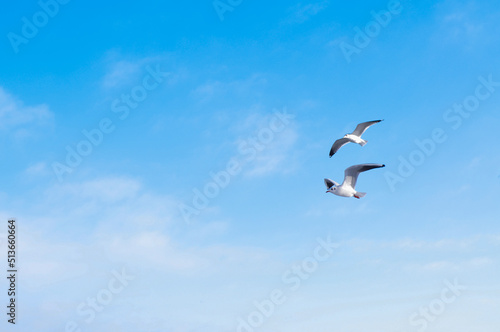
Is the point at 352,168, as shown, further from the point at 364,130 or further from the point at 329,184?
the point at 364,130

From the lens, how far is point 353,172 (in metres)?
35.1

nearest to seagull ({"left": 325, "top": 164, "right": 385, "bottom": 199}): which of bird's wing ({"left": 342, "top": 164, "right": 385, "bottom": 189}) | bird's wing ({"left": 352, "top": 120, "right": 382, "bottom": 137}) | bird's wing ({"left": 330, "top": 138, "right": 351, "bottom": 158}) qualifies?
bird's wing ({"left": 342, "top": 164, "right": 385, "bottom": 189})

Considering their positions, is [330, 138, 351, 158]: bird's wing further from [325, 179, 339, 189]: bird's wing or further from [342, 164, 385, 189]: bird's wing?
[342, 164, 385, 189]: bird's wing

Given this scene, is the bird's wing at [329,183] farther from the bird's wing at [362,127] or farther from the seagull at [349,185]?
the bird's wing at [362,127]

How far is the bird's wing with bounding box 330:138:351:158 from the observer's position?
39.6 meters

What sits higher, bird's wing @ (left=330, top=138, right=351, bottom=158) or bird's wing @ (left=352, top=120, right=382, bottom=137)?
bird's wing @ (left=352, top=120, right=382, bottom=137)

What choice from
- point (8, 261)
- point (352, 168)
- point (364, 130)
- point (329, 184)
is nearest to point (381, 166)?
point (352, 168)

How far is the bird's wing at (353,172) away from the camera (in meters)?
34.1

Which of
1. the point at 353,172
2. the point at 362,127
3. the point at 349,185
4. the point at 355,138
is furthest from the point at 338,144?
the point at 353,172

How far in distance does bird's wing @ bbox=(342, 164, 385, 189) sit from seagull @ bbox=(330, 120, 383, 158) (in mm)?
4362

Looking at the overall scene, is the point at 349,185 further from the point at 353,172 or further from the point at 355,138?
the point at 355,138

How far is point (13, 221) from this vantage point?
4075 cm

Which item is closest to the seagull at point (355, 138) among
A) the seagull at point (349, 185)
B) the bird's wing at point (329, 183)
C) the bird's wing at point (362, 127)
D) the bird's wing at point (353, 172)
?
the bird's wing at point (362, 127)

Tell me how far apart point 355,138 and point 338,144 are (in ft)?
5.20
